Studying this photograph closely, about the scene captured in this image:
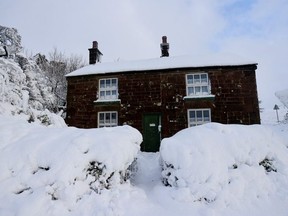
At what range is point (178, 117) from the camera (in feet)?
44.1

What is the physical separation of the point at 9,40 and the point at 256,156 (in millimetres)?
10311

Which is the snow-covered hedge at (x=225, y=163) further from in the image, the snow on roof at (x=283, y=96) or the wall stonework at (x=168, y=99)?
the wall stonework at (x=168, y=99)

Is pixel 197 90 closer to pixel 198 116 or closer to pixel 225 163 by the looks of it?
pixel 198 116

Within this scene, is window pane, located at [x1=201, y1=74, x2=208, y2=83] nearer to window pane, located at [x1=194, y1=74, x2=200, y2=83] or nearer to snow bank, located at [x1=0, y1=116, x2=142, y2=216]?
window pane, located at [x1=194, y1=74, x2=200, y2=83]

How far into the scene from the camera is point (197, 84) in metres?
13.7

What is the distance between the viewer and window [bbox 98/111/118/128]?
1416 cm

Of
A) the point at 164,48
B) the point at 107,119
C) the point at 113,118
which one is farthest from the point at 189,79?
the point at 107,119

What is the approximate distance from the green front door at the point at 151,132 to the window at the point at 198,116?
5.66ft

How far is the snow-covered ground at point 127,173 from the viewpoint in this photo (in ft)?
16.1

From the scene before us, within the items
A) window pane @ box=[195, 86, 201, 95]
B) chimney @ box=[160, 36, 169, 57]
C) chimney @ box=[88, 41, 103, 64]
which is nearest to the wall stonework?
window pane @ box=[195, 86, 201, 95]

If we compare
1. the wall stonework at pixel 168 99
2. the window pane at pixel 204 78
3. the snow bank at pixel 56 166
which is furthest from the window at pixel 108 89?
the snow bank at pixel 56 166

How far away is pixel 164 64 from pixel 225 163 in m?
9.00

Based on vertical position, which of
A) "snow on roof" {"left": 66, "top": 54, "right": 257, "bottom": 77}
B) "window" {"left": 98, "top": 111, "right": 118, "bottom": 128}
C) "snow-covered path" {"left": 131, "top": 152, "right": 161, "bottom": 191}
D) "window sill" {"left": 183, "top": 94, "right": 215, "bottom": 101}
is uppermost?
"snow on roof" {"left": 66, "top": 54, "right": 257, "bottom": 77}

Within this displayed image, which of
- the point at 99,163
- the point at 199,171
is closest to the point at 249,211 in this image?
the point at 199,171
